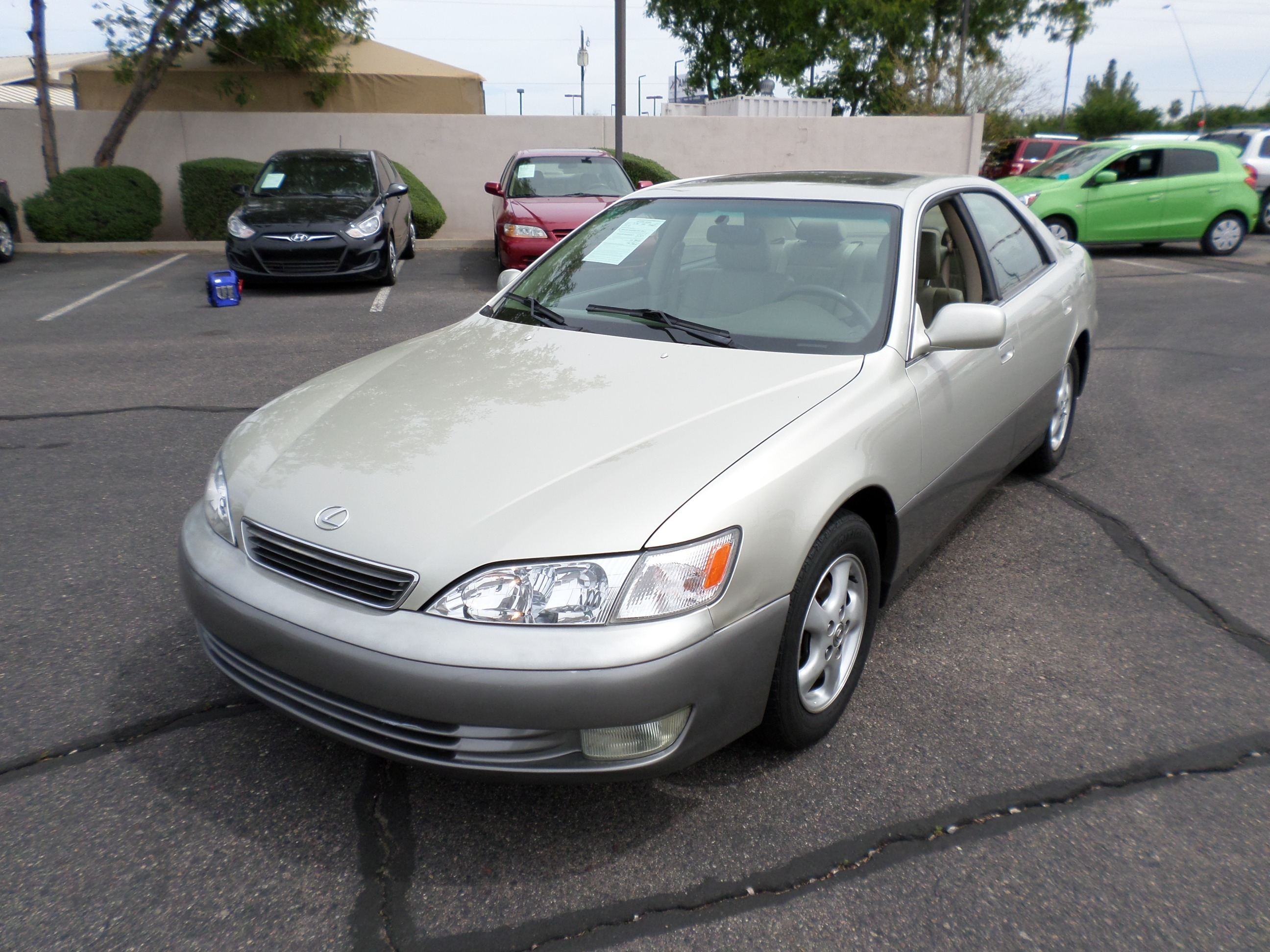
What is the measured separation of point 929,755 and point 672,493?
3.78 feet

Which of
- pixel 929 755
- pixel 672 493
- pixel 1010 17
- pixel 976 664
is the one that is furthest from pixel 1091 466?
pixel 1010 17

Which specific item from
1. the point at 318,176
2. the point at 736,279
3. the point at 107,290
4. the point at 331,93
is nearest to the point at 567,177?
the point at 318,176

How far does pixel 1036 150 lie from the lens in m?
22.8

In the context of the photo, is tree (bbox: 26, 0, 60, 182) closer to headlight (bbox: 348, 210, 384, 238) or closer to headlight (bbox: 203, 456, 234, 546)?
headlight (bbox: 348, 210, 384, 238)

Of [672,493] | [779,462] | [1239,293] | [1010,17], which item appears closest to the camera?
[672,493]

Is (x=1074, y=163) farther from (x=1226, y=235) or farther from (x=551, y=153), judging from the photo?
(x=551, y=153)

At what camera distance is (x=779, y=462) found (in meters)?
2.43

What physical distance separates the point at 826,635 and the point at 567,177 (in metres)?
10.1

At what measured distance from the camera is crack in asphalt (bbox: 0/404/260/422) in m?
5.92

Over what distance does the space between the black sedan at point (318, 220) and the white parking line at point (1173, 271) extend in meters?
10.1

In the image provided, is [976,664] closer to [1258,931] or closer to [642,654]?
[1258,931]

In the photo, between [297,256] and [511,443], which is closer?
[511,443]

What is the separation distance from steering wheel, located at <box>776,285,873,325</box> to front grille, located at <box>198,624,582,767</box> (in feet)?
5.64

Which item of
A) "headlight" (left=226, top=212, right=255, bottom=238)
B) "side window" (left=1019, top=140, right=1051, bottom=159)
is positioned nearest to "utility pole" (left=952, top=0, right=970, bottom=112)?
"side window" (left=1019, top=140, right=1051, bottom=159)
